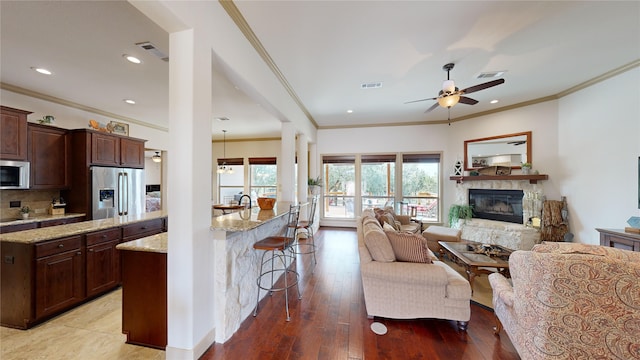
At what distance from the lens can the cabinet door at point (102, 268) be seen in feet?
8.39

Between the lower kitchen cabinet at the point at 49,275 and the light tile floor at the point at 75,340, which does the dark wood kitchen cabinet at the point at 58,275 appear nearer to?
the lower kitchen cabinet at the point at 49,275

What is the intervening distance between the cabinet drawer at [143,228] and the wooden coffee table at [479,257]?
14.2ft

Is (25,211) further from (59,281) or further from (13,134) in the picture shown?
(59,281)

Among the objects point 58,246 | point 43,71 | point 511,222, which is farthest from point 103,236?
point 511,222

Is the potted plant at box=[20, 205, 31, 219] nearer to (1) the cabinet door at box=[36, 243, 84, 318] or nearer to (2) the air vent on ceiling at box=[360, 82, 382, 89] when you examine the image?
(1) the cabinet door at box=[36, 243, 84, 318]

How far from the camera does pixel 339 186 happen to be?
7.00 meters

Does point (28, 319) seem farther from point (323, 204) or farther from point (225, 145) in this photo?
point (225, 145)

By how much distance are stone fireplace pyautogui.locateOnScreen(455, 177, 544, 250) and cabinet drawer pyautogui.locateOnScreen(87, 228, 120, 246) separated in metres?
6.66

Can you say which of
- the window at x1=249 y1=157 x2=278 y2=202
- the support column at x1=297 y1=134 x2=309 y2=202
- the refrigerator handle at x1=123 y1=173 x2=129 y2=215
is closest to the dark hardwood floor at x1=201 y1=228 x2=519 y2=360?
the support column at x1=297 y1=134 x2=309 y2=202

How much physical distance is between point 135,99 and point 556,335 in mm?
6213

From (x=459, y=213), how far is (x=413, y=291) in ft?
14.0

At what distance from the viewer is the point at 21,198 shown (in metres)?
3.49

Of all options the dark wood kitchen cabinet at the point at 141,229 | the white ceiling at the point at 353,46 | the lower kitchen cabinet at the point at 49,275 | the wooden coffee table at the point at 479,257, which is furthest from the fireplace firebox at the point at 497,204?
the lower kitchen cabinet at the point at 49,275

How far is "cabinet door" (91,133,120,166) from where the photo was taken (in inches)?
148
